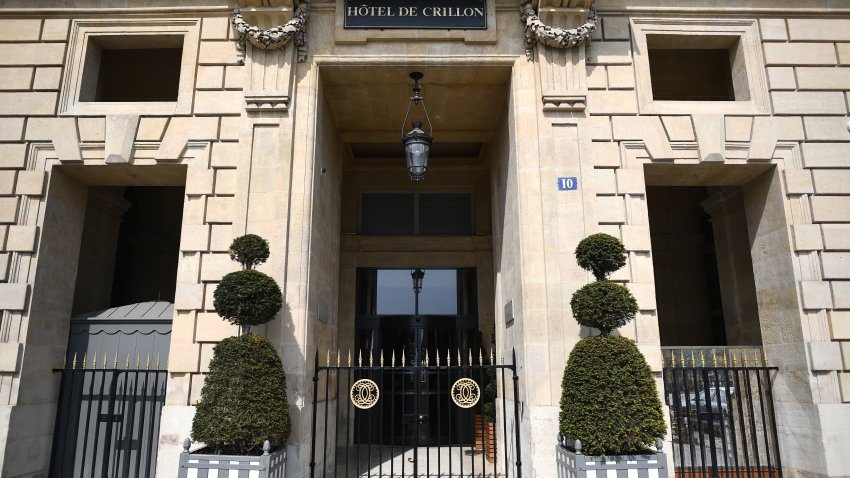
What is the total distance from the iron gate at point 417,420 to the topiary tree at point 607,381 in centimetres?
162

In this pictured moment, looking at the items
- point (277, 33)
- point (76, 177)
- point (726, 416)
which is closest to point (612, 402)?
point (726, 416)

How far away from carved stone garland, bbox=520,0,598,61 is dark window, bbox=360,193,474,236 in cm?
627

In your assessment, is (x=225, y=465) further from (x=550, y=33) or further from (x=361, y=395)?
(x=550, y=33)

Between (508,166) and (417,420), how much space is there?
4993mm

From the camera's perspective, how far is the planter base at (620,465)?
6906mm

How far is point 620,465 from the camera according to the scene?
6.92 meters

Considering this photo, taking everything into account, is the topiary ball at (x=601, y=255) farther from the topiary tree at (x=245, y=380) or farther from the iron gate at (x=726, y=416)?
the topiary tree at (x=245, y=380)

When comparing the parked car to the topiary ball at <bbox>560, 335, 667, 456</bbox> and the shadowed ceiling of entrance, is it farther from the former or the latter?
the shadowed ceiling of entrance

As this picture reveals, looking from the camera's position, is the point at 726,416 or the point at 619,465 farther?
the point at 726,416

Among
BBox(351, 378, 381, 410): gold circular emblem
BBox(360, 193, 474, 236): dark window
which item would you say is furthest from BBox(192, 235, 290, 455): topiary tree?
BBox(360, 193, 474, 236): dark window

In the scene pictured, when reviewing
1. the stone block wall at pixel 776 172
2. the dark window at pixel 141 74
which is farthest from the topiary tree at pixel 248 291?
the dark window at pixel 141 74

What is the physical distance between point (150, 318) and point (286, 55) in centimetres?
527

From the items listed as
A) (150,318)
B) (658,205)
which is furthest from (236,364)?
(658,205)

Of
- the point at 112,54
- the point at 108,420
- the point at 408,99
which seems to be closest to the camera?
the point at 108,420
